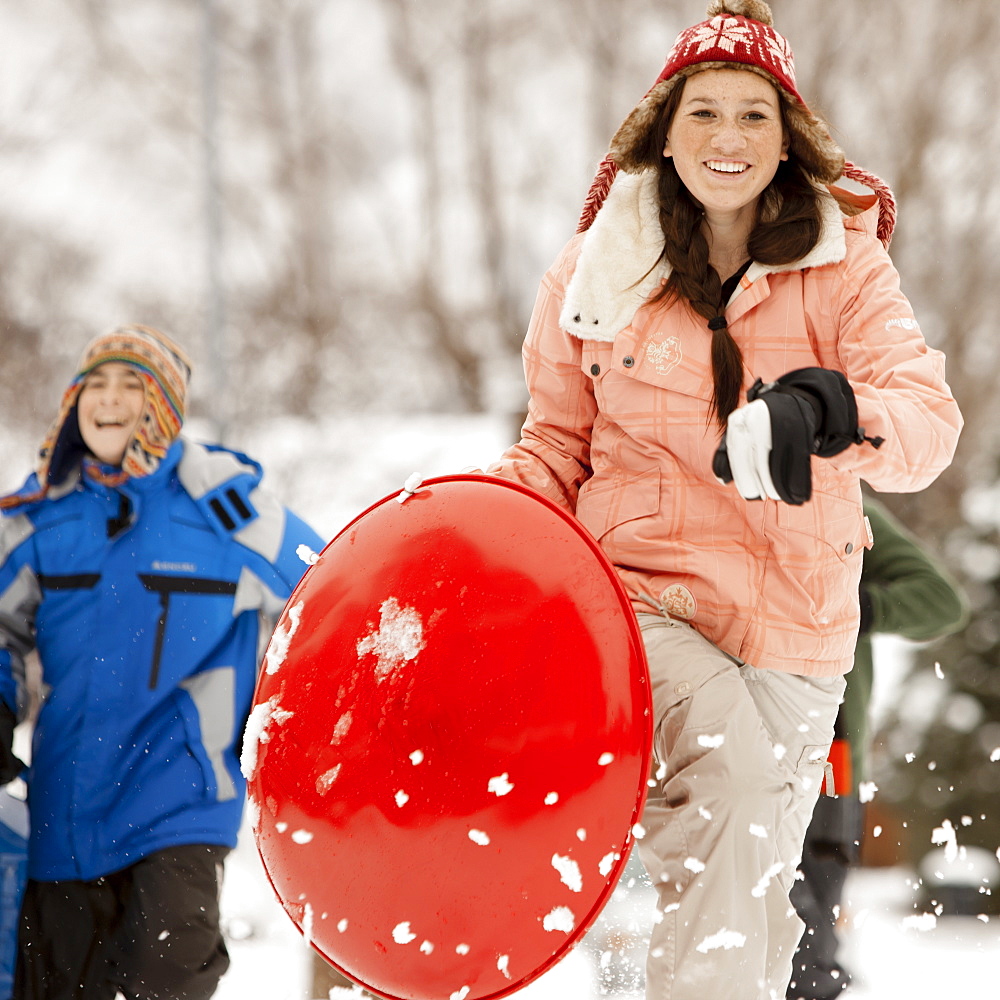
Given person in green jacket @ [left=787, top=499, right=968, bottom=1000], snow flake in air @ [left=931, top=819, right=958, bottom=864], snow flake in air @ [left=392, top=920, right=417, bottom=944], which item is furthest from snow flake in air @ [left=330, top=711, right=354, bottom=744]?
snow flake in air @ [left=931, top=819, right=958, bottom=864]

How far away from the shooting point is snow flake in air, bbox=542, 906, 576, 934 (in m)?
2.09

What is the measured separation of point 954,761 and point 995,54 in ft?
20.6

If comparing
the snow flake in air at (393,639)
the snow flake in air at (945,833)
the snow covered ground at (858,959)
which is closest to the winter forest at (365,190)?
the snow flake in air at (945,833)

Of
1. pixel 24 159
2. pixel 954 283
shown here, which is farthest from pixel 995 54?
pixel 24 159

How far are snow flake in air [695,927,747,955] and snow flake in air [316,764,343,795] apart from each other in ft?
2.10

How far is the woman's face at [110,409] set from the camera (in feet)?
11.5

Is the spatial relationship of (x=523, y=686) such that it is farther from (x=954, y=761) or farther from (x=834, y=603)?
(x=954, y=761)

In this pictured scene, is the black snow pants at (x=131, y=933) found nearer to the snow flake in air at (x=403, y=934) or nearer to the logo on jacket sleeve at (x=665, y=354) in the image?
the snow flake in air at (x=403, y=934)

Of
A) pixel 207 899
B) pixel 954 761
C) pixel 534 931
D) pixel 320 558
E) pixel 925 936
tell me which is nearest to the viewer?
pixel 534 931

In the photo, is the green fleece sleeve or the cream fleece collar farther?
the green fleece sleeve

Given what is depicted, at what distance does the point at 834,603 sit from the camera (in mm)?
2373

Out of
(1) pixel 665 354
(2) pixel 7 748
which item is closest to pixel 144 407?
(2) pixel 7 748

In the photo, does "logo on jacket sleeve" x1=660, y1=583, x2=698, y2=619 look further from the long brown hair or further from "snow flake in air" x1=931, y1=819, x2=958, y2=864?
"snow flake in air" x1=931, y1=819, x2=958, y2=864

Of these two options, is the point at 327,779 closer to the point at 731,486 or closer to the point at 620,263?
the point at 731,486
